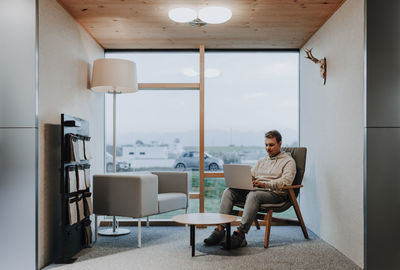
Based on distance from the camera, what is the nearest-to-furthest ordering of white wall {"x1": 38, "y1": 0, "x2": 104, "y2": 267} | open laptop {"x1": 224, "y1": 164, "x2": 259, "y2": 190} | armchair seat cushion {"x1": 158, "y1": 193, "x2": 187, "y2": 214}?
white wall {"x1": 38, "y1": 0, "x2": 104, "y2": 267} → open laptop {"x1": 224, "y1": 164, "x2": 259, "y2": 190} → armchair seat cushion {"x1": 158, "y1": 193, "x2": 187, "y2": 214}

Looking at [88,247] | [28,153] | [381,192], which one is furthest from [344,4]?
[88,247]

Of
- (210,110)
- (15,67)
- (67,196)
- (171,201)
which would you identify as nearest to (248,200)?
(171,201)

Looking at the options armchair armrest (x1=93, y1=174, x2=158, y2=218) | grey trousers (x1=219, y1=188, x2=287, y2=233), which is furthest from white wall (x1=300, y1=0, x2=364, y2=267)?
armchair armrest (x1=93, y1=174, x2=158, y2=218)

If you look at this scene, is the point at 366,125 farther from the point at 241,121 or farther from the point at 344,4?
the point at 241,121

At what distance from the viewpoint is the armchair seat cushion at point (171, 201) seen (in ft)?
12.8

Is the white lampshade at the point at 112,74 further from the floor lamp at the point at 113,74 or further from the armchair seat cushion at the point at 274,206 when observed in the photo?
the armchair seat cushion at the point at 274,206

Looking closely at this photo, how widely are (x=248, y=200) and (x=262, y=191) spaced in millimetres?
194

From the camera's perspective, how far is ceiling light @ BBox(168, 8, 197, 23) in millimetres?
3358

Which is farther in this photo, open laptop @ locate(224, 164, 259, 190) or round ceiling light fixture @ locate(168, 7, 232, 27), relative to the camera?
open laptop @ locate(224, 164, 259, 190)

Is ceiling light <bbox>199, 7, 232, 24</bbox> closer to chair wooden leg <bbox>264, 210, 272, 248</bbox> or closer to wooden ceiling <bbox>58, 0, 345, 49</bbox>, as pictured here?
wooden ceiling <bbox>58, 0, 345, 49</bbox>

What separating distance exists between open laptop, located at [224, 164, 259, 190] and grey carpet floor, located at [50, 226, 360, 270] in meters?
0.59

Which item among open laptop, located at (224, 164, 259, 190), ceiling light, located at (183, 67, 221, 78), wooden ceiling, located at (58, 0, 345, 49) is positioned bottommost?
open laptop, located at (224, 164, 259, 190)

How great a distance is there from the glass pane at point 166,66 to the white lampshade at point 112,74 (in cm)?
81

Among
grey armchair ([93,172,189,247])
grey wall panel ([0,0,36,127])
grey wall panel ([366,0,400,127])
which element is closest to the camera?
grey wall panel ([366,0,400,127])
